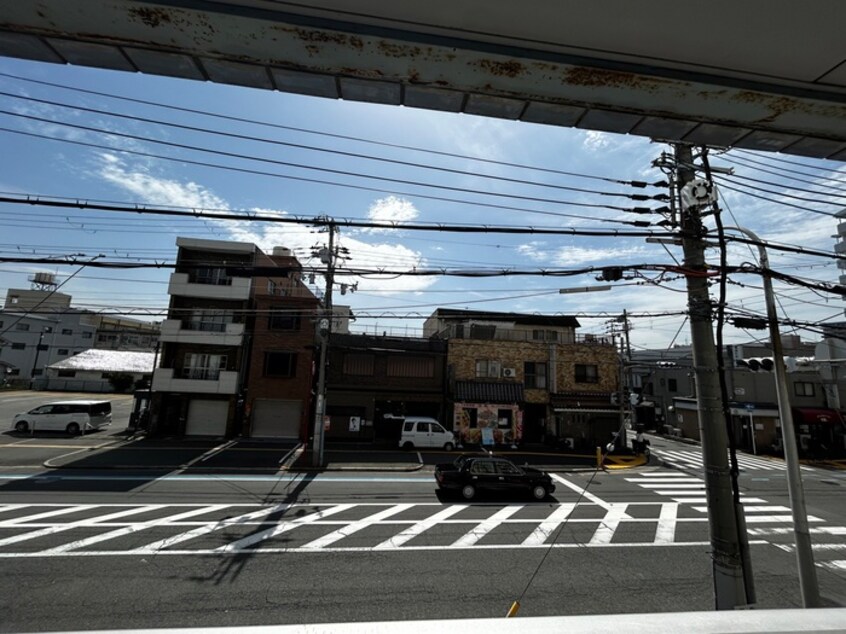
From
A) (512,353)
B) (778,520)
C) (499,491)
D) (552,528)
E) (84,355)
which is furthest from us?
(84,355)

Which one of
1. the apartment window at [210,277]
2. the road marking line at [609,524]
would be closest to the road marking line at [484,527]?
the road marking line at [609,524]

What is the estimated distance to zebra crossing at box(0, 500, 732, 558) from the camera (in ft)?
31.8

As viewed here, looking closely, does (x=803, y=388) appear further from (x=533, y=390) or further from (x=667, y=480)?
(x=667, y=480)

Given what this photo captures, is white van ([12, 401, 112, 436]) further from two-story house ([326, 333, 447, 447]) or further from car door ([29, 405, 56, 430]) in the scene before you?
two-story house ([326, 333, 447, 447])

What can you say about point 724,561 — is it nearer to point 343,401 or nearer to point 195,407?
point 343,401

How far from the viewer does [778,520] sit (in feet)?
43.0

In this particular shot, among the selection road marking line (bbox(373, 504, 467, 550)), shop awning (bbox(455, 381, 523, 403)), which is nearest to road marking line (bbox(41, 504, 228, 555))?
road marking line (bbox(373, 504, 467, 550))

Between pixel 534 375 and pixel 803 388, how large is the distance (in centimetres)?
2097

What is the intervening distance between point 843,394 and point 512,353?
26497mm

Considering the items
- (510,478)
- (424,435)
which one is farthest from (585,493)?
(424,435)

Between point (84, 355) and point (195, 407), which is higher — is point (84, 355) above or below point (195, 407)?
above

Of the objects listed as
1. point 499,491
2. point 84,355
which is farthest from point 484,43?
point 84,355

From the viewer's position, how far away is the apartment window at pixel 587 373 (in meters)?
29.9

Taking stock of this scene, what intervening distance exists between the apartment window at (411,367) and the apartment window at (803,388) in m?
27.9
